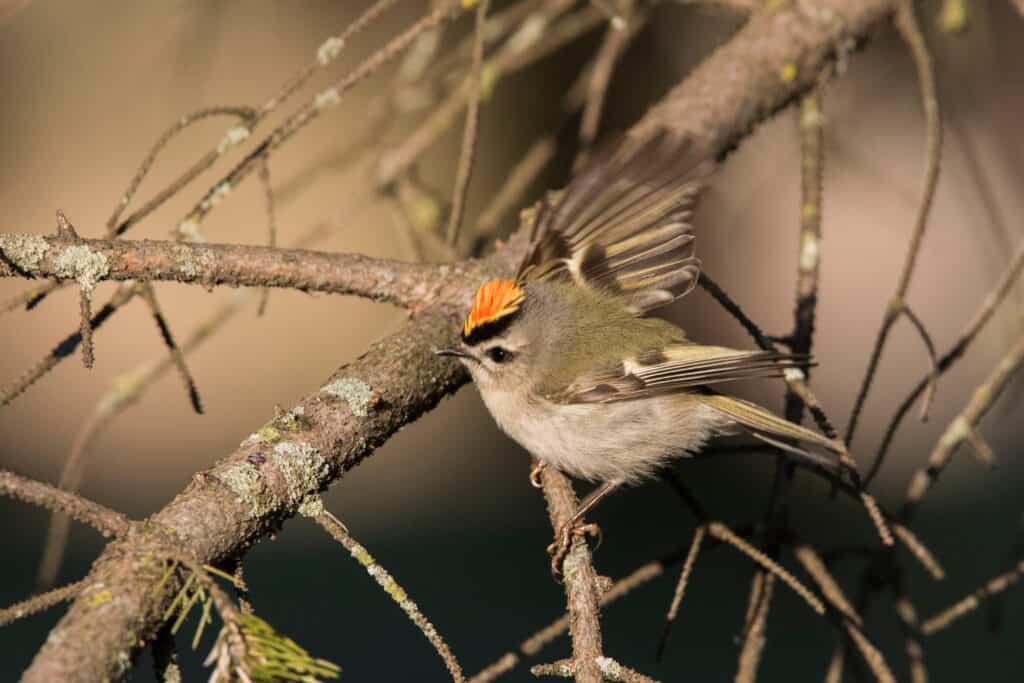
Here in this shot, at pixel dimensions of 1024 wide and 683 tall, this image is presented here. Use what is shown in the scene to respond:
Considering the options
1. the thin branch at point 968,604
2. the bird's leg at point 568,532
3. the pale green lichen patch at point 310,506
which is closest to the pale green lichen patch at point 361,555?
the pale green lichen patch at point 310,506

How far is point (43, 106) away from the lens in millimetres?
4371

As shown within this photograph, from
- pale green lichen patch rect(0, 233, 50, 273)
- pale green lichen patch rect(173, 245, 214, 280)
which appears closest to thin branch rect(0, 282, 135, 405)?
pale green lichen patch rect(0, 233, 50, 273)

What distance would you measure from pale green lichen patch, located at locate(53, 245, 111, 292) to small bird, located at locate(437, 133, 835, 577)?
2.00ft

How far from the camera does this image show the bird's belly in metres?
1.91

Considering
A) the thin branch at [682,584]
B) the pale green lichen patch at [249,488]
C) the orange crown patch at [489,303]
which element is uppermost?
the orange crown patch at [489,303]

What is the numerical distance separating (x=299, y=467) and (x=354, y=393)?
6.4 inches

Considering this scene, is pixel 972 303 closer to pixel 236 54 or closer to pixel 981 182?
pixel 981 182

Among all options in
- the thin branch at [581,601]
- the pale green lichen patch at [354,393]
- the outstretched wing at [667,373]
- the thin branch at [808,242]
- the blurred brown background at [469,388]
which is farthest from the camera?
the blurred brown background at [469,388]

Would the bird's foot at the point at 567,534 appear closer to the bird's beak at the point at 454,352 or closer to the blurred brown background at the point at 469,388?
the bird's beak at the point at 454,352

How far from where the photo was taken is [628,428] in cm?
194

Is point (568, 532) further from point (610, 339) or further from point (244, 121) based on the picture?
point (244, 121)

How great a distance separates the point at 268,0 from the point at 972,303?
11.4 ft

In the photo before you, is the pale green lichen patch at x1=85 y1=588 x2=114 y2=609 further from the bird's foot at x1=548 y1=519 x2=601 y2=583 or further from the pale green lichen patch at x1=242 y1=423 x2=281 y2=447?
the bird's foot at x1=548 y1=519 x2=601 y2=583

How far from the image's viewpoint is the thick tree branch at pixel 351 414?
39.1 inches
